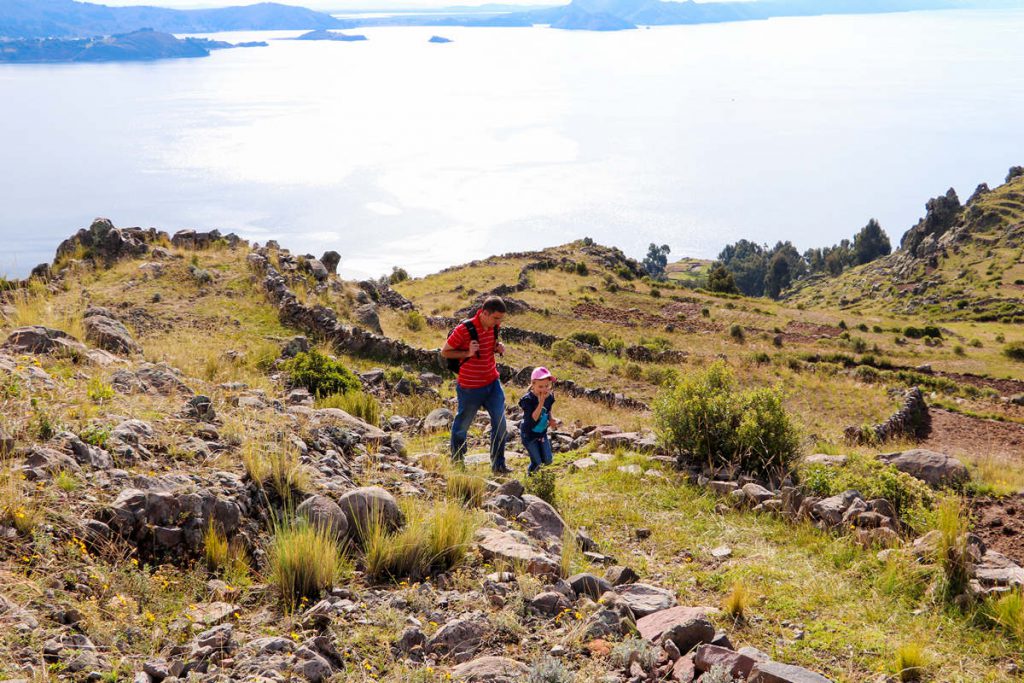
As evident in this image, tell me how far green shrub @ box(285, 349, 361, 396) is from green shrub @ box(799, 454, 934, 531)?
307 inches

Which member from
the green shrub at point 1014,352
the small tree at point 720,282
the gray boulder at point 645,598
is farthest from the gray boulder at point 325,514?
the small tree at point 720,282

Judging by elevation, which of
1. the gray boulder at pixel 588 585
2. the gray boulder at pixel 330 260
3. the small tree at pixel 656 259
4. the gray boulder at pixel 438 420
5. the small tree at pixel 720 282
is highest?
the small tree at pixel 656 259

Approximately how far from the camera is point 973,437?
64.7ft

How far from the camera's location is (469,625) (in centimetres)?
488

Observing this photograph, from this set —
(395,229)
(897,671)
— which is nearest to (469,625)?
(897,671)

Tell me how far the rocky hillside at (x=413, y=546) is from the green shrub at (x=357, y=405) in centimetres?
7

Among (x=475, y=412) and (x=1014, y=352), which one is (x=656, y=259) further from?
(x=475, y=412)

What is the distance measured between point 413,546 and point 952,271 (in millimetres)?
96515

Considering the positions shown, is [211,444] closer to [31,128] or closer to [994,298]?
[994,298]

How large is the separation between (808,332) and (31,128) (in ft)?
655

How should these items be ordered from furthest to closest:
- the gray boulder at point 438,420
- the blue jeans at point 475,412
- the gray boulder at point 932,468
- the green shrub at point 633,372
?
the green shrub at point 633,372 < the gray boulder at point 438,420 < the gray boulder at point 932,468 < the blue jeans at point 475,412

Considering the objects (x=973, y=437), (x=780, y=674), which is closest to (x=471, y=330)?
(x=780, y=674)

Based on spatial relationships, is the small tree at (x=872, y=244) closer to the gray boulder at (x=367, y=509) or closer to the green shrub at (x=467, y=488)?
the green shrub at (x=467, y=488)

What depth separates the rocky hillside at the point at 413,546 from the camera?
14.7 ft
